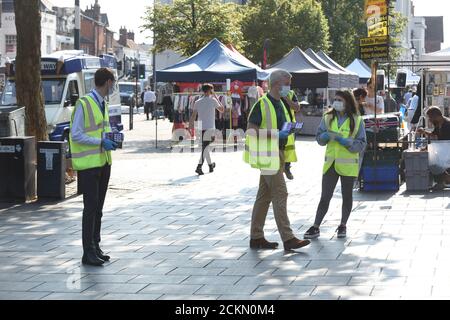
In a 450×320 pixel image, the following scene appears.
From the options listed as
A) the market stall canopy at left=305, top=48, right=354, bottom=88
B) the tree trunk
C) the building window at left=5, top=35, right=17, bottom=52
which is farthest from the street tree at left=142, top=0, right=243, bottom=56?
the building window at left=5, top=35, right=17, bottom=52

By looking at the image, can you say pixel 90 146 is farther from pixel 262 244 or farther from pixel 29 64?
pixel 29 64

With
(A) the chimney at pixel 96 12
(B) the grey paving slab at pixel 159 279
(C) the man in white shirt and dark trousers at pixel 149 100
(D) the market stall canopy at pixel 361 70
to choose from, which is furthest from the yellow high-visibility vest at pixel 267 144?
(A) the chimney at pixel 96 12

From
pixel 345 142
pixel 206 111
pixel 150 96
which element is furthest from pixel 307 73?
pixel 345 142

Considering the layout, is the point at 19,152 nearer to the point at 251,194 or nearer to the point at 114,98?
the point at 251,194

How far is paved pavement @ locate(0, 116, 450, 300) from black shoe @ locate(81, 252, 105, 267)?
0.08m

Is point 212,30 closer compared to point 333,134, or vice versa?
point 333,134

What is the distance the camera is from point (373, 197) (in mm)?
13844

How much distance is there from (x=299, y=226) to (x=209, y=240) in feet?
4.78

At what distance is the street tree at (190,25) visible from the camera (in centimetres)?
3597

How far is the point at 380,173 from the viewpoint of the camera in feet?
47.6

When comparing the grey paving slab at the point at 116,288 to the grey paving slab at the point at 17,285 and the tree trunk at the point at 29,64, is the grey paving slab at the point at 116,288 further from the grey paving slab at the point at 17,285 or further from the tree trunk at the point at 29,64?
the tree trunk at the point at 29,64

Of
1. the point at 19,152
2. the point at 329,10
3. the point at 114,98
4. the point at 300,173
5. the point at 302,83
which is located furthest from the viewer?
the point at 329,10

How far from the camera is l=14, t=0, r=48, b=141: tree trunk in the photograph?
50.6ft

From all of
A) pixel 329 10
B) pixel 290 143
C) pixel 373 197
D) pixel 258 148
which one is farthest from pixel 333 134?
pixel 329 10
